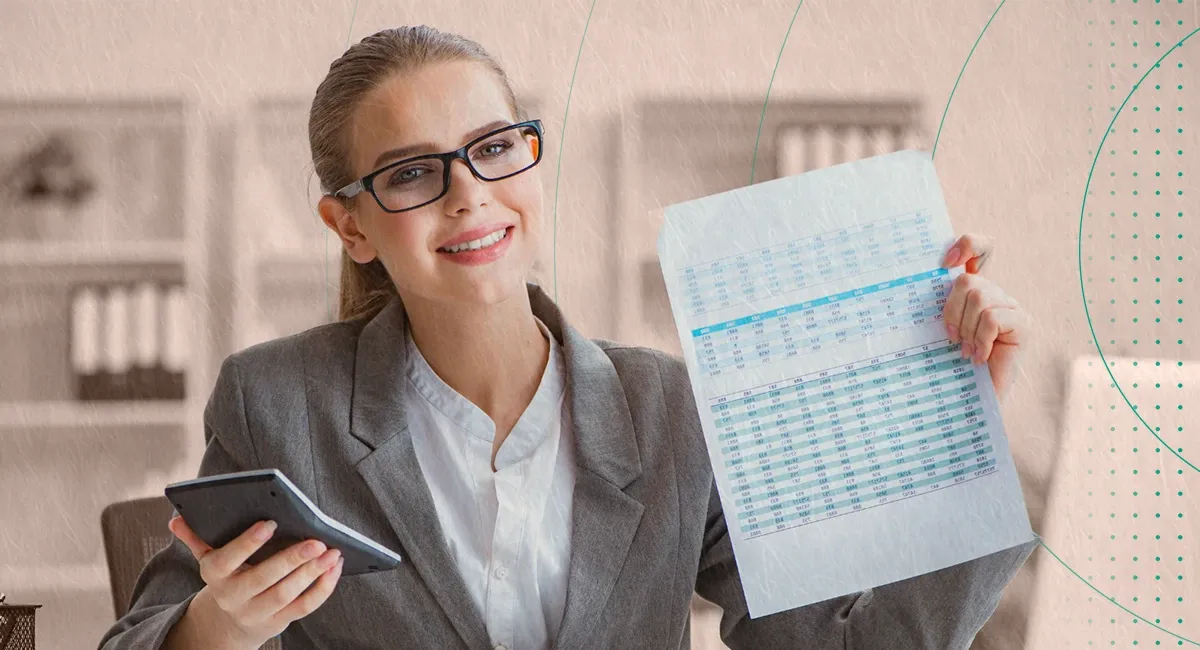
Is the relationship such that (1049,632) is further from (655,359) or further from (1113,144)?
(655,359)

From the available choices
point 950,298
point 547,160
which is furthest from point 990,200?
point 547,160

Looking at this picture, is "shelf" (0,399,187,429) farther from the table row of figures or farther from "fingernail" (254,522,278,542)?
"fingernail" (254,522,278,542)

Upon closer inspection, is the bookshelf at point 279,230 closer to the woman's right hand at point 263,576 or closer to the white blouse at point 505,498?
the white blouse at point 505,498

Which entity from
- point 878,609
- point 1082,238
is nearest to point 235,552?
point 878,609

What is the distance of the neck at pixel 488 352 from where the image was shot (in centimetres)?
120

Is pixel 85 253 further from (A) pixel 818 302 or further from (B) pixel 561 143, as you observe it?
(A) pixel 818 302

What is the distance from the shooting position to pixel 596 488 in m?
1.14

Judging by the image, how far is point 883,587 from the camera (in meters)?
1.13

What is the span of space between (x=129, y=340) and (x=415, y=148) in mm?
1257

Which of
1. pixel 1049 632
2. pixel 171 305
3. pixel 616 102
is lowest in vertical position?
pixel 1049 632

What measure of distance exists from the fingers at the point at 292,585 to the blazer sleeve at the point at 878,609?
442mm

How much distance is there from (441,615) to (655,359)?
37 cm

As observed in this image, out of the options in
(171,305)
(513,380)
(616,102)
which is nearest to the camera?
(513,380)

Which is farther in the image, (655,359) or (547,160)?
(547,160)
